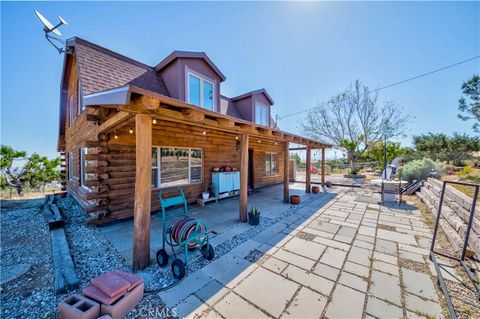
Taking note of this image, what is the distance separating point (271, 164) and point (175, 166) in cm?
651

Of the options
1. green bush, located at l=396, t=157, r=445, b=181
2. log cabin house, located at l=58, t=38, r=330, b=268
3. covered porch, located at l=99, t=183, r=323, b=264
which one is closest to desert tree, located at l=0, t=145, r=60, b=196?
log cabin house, located at l=58, t=38, r=330, b=268

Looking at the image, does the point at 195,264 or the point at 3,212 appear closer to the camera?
the point at 195,264

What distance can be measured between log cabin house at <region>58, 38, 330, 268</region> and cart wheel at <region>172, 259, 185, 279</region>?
59 cm

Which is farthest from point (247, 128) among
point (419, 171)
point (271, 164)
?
point (419, 171)

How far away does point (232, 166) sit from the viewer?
790 cm

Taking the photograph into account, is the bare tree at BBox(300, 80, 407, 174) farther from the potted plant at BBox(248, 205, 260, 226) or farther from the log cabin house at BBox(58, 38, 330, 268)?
the potted plant at BBox(248, 205, 260, 226)

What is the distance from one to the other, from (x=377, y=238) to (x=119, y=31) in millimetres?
9842

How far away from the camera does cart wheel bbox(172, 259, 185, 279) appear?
7.89 feet

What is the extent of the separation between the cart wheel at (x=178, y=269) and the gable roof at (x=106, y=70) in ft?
15.4

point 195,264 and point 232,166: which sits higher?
point 232,166

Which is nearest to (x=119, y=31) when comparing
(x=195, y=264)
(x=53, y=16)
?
(x=53, y=16)

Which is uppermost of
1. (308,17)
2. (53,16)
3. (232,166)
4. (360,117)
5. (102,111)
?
(308,17)

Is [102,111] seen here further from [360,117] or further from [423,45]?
[360,117]

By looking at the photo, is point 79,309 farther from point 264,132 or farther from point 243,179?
point 264,132
